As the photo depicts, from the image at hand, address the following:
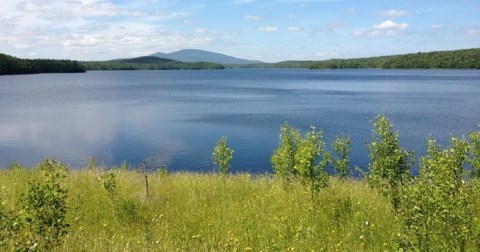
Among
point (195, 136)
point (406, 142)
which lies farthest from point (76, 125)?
point (406, 142)

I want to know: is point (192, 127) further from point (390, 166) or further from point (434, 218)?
point (434, 218)

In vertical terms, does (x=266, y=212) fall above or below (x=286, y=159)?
below

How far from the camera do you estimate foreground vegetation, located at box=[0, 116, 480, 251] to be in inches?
A: 312

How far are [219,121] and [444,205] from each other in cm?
5488

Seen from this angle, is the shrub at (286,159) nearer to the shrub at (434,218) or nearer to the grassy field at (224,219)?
the grassy field at (224,219)

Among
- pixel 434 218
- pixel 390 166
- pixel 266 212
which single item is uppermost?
pixel 390 166

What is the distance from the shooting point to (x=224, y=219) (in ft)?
36.4

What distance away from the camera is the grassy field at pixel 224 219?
29.1 feet

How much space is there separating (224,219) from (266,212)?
1.37 meters

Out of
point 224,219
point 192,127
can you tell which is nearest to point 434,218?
point 224,219

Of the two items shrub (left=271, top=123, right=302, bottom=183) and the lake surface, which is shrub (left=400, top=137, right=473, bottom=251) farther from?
the lake surface

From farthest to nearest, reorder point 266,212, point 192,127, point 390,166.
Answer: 1. point 192,127
2. point 266,212
3. point 390,166

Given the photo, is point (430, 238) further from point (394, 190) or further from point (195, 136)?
point (195, 136)

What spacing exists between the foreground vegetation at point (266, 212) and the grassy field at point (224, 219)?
4 centimetres
